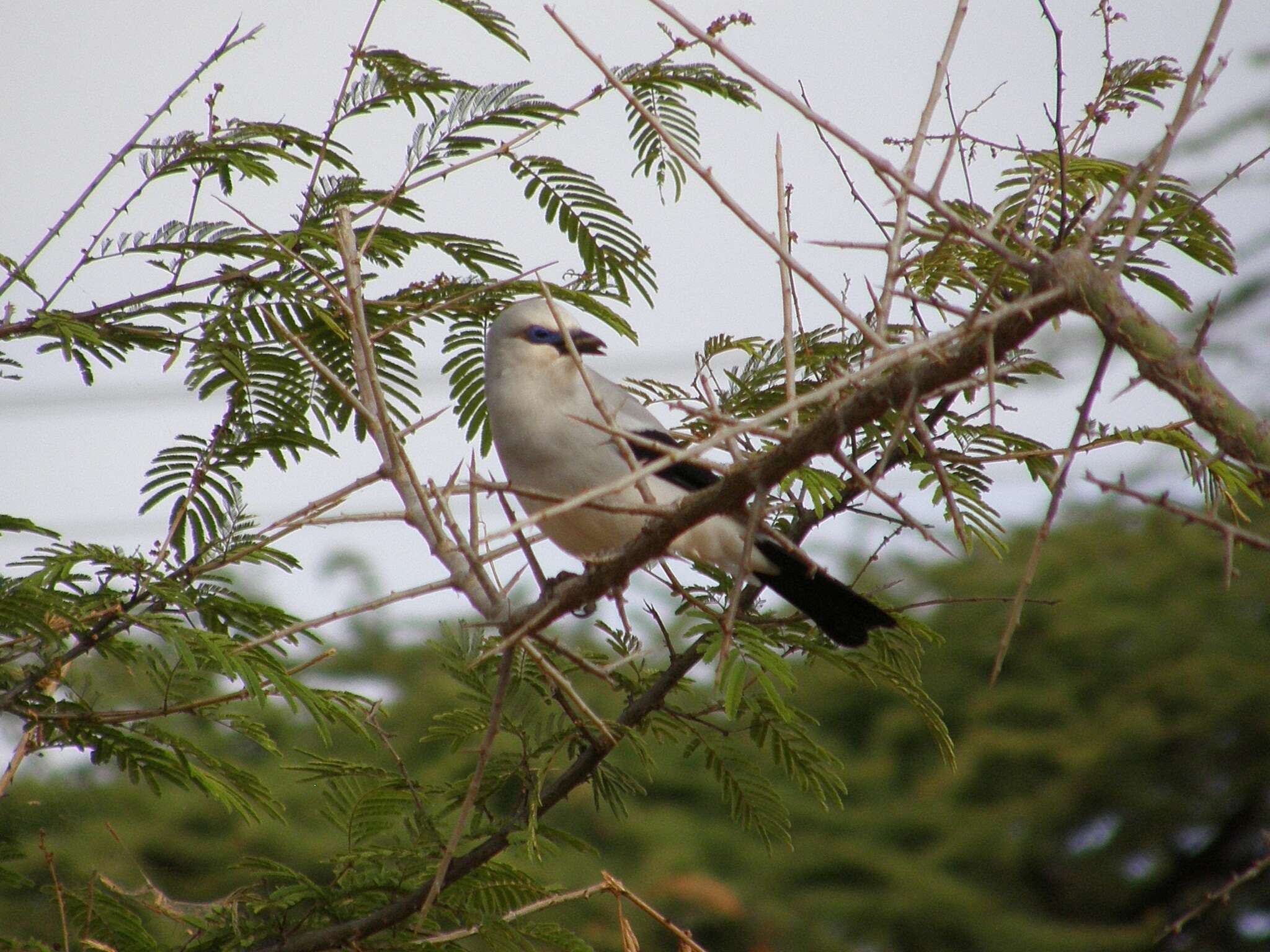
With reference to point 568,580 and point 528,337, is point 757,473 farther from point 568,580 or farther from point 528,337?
point 528,337

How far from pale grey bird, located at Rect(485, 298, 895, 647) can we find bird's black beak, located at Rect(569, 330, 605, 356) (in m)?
0.11

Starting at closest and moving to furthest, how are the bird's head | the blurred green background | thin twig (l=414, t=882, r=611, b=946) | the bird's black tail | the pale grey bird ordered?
1. thin twig (l=414, t=882, r=611, b=946)
2. the bird's black tail
3. the pale grey bird
4. the bird's head
5. the blurred green background

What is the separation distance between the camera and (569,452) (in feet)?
14.2

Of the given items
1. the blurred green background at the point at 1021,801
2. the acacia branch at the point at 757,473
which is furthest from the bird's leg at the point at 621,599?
the blurred green background at the point at 1021,801

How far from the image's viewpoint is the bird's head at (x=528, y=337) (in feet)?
14.7

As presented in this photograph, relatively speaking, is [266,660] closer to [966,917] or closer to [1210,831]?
[966,917]

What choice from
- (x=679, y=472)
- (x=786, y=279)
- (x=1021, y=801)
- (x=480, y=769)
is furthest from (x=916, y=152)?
(x=1021, y=801)

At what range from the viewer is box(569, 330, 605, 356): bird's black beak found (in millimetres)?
4824

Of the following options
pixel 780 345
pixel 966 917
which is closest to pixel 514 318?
pixel 780 345

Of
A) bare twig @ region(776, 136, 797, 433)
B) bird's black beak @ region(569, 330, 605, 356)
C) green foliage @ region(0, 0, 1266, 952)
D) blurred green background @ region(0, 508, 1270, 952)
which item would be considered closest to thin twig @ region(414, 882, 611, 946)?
green foliage @ region(0, 0, 1266, 952)

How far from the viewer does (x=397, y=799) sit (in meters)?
3.36

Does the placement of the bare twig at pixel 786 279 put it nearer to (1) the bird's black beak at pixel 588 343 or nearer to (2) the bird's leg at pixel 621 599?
(2) the bird's leg at pixel 621 599

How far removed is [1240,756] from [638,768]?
392cm

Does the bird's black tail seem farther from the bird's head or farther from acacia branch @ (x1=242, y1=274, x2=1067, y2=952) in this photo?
the bird's head
